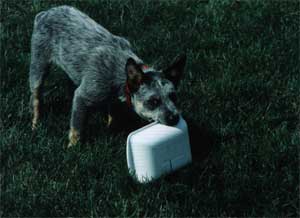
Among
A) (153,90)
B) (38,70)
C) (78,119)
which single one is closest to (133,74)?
(153,90)

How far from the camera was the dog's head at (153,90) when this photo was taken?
564 centimetres

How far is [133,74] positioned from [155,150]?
868mm

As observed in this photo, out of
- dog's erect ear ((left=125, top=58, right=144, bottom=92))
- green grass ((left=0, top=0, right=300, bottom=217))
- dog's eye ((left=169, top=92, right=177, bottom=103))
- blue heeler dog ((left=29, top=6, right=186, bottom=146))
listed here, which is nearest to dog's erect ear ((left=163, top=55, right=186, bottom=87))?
blue heeler dog ((left=29, top=6, right=186, bottom=146))

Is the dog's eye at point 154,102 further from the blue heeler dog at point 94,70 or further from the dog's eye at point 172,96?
the dog's eye at point 172,96

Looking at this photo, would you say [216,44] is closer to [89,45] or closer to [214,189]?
[89,45]

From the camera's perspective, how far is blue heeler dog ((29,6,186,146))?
5727 millimetres

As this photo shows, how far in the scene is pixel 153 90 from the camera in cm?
573

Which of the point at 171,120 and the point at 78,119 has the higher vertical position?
the point at 171,120

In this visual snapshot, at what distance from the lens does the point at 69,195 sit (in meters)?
5.16

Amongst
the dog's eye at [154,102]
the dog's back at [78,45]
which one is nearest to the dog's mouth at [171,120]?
the dog's eye at [154,102]

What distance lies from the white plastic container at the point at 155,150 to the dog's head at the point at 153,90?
0.73 feet

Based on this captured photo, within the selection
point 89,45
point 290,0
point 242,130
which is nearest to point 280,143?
point 242,130

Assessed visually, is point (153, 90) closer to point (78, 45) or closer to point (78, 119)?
point (78, 119)

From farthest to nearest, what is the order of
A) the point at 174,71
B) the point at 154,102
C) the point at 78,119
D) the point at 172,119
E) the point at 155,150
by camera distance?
1. the point at 78,119
2. the point at 174,71
3. the point at 154,102
4. the point at 172,119
5. the point at 155,150
